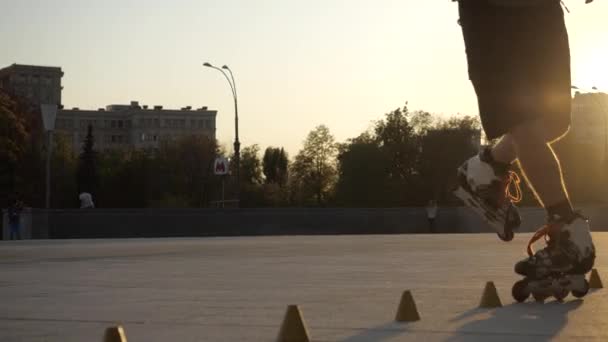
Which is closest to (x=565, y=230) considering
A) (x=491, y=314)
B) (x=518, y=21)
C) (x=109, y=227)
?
(x=491, y=314)

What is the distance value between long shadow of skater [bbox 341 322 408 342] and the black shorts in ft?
4.41

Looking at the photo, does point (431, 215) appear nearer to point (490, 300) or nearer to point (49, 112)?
point (49, 112)

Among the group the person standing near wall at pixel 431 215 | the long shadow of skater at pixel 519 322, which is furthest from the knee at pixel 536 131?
the person standing near wall at pixel 431 215

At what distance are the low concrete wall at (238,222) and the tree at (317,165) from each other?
58.6 metres

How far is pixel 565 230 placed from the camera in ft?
18.1

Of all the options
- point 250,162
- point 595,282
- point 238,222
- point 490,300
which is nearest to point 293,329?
point 490,300

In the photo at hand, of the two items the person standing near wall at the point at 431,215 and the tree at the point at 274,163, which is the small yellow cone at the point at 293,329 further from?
the tree at the point at 274,163

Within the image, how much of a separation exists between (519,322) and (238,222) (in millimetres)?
32303

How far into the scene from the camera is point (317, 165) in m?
104

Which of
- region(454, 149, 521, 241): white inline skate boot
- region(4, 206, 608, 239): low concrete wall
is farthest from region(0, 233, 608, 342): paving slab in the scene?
region(4, 206, 608, 239): low concrete wall

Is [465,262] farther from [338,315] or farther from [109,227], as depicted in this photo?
[109,227]

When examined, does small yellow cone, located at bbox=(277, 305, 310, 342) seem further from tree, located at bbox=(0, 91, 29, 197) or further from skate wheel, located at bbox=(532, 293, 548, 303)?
tree, located at bbox=(0, 91, 29, 197)

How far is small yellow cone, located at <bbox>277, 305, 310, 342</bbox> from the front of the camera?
388 cm

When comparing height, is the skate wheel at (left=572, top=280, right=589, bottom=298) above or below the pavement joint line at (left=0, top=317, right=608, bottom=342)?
above
